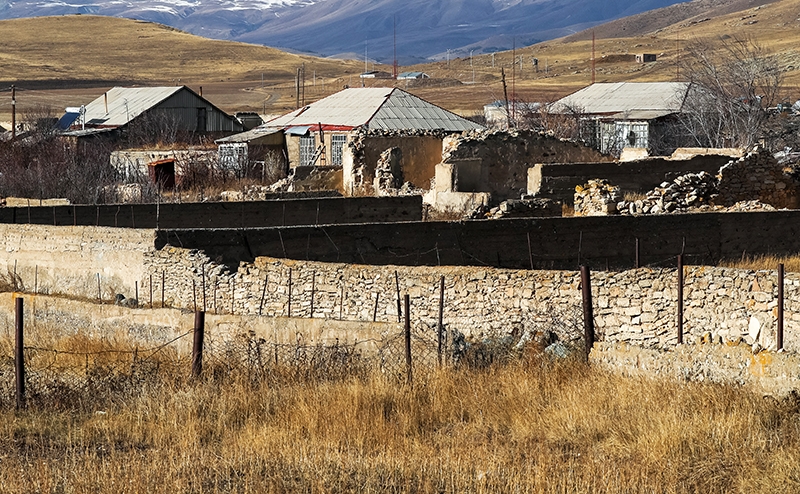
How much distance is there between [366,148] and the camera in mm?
35625

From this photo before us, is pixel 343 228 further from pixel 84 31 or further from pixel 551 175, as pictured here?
pixel 84 31

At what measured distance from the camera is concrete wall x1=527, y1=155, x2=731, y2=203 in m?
28.8

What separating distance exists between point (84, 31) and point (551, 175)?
6657 inches

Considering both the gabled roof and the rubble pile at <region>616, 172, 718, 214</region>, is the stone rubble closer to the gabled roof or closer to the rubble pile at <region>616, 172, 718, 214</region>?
the rubble pile at <region>616, 172, 718, 214</region>

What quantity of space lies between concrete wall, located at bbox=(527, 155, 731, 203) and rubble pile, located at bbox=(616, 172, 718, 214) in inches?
81.3

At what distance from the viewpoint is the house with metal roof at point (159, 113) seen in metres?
59.1

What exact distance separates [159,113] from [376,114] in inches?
603

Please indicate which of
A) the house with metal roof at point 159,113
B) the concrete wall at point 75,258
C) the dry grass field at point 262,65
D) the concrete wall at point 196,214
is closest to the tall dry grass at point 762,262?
the concrete wall at point 196,214

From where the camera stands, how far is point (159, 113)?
197 ft

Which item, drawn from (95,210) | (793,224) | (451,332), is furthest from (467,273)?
(95,210)

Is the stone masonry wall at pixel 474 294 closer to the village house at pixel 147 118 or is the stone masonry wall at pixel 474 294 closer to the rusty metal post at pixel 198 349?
the rusty metal post at pixel 198 349

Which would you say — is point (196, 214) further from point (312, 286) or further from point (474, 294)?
point (474, 294)

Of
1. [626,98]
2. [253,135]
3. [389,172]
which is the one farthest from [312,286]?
[626,98]

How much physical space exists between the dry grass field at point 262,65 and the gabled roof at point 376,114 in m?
35.7
